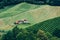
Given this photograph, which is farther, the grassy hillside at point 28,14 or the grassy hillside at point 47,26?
the grassy hillside at point 28,14

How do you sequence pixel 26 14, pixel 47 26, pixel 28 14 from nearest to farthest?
pixel 47 26 → pixel 28 14 → pixel 26 14

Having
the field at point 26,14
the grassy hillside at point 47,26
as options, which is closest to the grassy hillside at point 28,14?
the field at point 26,14

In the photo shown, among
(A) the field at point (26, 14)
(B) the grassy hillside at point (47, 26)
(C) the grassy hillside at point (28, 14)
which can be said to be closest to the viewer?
(B) the grassy hillside at point (47, 26)

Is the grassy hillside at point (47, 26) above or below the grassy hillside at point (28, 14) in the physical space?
above

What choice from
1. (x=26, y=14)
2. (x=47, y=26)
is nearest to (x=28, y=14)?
(x=26, y=14)

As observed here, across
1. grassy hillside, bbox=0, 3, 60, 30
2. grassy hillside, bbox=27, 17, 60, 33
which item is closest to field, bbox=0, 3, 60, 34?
grassy hillside, bbox=0, 3, 60, 30

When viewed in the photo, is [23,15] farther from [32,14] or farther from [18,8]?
[18,8]

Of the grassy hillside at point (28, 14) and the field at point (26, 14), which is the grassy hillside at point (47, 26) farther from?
the grassy hillside at point (28, 14)

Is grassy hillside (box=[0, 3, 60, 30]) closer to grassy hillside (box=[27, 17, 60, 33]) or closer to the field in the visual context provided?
the field

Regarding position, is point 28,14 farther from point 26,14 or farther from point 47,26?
point 47,26
